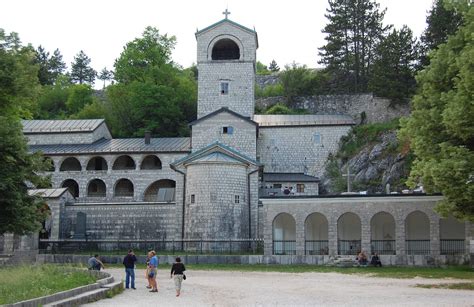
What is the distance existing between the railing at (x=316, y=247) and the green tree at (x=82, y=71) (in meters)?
66.3

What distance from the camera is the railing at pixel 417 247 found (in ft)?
105

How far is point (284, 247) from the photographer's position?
33.6 m

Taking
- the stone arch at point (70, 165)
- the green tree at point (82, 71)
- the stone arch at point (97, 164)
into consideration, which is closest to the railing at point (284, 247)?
the stone arch at point (97, 164)

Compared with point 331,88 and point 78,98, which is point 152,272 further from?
point 78,98

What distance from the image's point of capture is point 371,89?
53.6 m

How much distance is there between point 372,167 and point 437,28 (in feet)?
46.3

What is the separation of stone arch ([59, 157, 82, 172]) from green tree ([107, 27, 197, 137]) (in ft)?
25.8

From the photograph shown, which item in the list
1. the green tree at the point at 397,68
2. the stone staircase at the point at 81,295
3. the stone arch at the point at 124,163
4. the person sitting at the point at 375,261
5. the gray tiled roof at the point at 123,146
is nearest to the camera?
the stone staircase at the point at 81,295

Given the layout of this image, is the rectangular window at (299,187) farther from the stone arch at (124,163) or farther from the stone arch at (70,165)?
the stone arch at (70,165)

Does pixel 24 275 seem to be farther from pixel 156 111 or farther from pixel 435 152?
pixel 156 111

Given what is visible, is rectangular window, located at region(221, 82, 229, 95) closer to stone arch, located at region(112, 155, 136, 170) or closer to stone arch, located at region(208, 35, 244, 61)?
stone arch, located at region(208, 35, 244, 61)

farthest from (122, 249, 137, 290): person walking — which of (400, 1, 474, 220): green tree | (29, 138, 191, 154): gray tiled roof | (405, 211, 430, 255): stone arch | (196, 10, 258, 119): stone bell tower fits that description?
(196, 10, 258, 119): stone bell tower

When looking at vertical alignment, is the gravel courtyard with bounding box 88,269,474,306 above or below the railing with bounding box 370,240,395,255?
below

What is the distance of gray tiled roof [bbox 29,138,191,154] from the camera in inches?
1850
